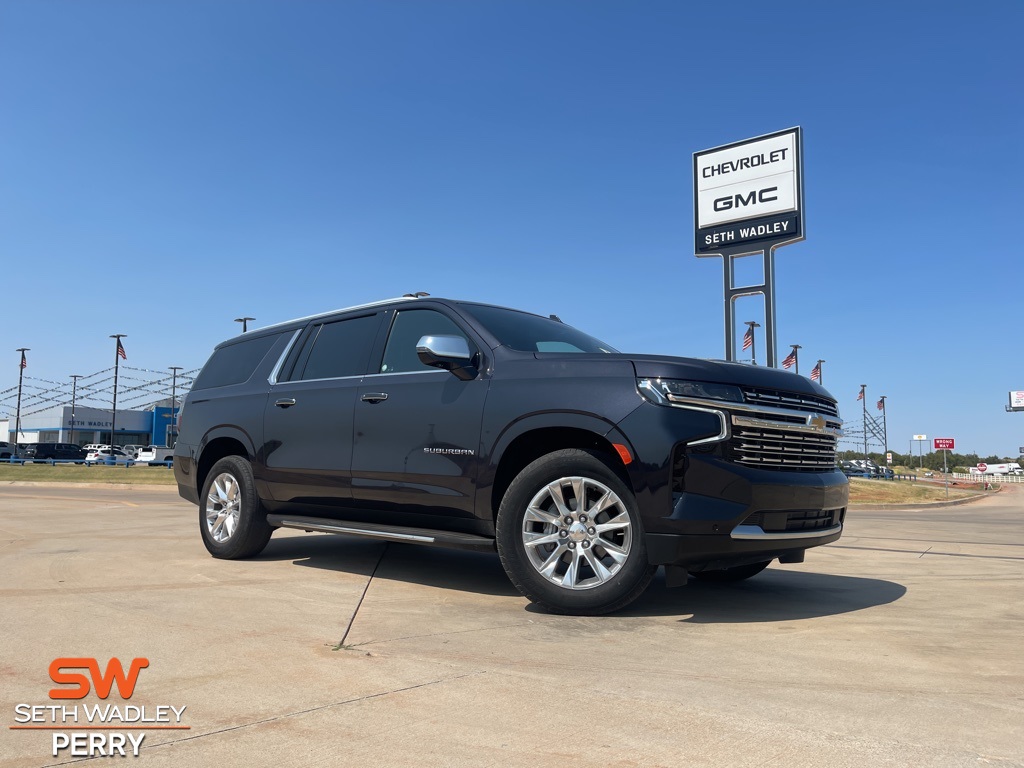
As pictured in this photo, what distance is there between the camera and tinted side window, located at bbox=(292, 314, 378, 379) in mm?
6008

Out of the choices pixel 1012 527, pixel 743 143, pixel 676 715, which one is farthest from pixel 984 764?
pixel 743 143

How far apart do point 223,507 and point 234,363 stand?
1.36 meters

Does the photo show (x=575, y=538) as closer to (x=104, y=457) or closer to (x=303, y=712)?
(x=303, y=712)

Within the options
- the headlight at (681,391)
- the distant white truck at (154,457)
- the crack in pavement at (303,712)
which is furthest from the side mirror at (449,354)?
the distant white truck at (154,457)

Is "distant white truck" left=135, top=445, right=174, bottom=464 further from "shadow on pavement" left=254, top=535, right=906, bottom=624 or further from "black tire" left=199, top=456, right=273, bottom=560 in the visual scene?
"shadow on pavement" left=254, top=535, right=906, bottom=624

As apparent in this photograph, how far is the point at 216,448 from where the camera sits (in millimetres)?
7180

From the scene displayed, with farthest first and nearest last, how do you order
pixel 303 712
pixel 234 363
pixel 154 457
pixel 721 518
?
pixel 154 457 → pixel 234 363 → pixel 721 518 → pixel 303 712

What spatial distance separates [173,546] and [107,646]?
14.0 ft

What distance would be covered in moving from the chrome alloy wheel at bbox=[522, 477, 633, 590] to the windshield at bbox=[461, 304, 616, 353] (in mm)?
1086

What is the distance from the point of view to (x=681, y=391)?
13.9 ft

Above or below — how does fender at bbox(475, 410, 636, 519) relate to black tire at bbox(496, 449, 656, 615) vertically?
above

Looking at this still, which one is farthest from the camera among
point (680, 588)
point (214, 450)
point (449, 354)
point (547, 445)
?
point (214, 450)

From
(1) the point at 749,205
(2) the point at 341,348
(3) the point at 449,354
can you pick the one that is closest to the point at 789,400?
(3) the point at 449,354

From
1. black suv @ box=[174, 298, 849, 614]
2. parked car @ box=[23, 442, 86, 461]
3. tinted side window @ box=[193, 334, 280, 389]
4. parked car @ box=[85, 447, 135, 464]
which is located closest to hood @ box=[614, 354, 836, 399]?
black suv @ box=[174, 298, 849, 614]
